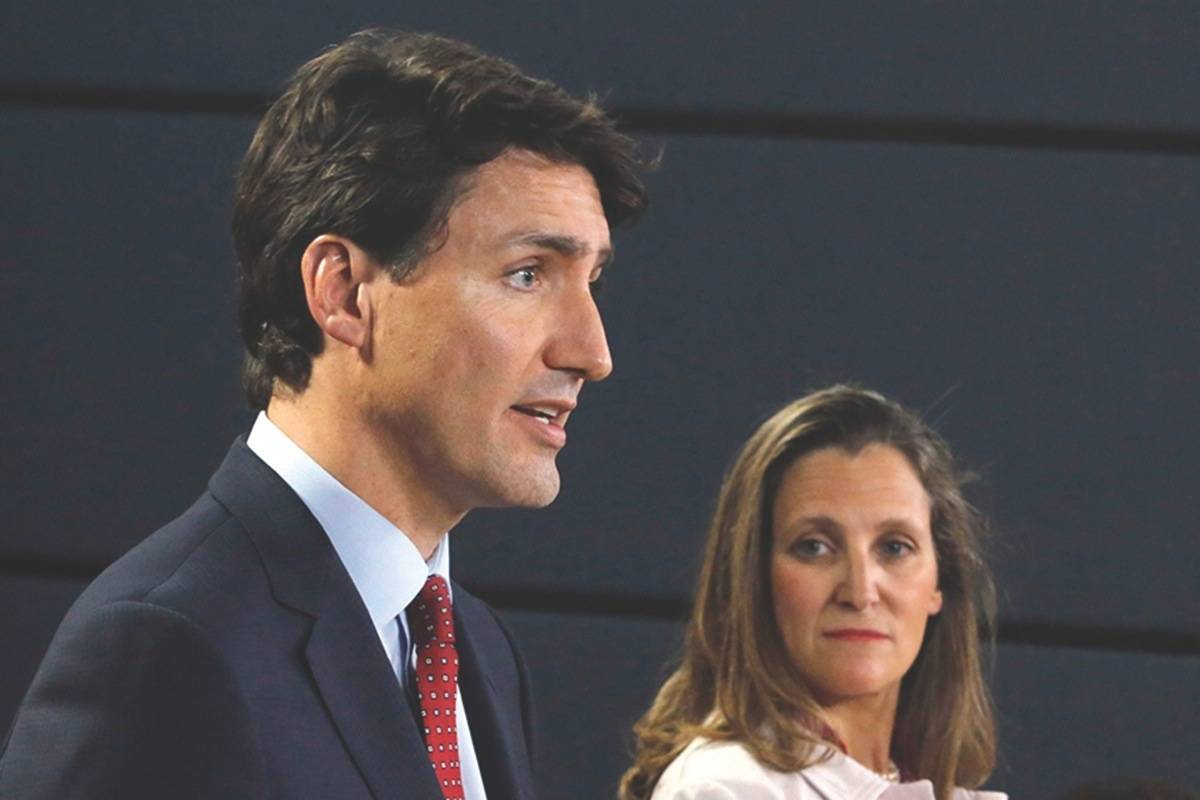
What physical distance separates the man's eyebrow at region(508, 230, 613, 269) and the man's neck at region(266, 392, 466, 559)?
0.14m

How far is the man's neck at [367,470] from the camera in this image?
1.00 meters

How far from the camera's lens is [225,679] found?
33.9 inches

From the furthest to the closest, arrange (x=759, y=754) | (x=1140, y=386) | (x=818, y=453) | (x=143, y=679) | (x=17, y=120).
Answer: (x=17, y=120) < (x=1140, y=386) < (x=818, y=453) < (x=759, y=754) < (x=143, y=679)

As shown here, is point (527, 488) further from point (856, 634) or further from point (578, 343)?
point (856, 634)

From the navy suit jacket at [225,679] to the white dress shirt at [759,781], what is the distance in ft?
1.58

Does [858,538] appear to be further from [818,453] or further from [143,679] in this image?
[143,679]

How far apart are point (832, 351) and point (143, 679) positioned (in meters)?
1.07

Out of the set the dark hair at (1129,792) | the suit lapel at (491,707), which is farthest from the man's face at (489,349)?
the dark hair at (1129,792)

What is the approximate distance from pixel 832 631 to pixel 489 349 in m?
0.58

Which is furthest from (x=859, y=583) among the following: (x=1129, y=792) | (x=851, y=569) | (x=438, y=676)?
(x=438, y=676)

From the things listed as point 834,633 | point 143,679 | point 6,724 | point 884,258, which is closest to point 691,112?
point 884,258

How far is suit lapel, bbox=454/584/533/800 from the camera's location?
110 cm

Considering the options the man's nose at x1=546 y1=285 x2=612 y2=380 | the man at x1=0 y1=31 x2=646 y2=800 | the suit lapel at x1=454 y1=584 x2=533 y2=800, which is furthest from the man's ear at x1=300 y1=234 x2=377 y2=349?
the suit lapel at x1=454 y1=584 x2=533 y2=800

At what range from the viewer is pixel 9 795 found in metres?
0.85
